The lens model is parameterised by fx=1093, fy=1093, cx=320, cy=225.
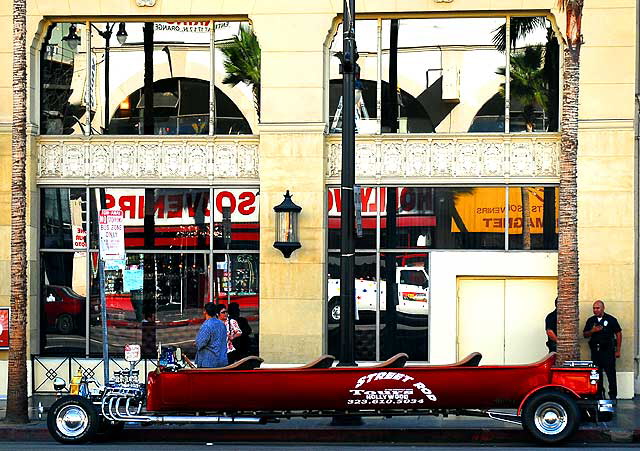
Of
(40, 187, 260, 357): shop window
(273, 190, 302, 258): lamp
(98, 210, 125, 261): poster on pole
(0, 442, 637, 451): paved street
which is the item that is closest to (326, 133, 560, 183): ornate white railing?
(273, 190, 302, 258): lamp

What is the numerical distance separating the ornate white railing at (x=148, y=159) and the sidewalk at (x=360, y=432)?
5777 mm

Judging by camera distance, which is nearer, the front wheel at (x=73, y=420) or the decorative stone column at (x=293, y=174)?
the front wheel at (x=73, y=420)

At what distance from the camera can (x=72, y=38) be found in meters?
21.7

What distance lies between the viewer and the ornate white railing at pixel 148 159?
21.2 metres

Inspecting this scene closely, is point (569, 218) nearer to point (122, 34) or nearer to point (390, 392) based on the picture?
point (390, 392)

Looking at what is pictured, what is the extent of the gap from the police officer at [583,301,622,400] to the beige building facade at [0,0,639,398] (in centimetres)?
51

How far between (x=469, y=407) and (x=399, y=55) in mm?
8341

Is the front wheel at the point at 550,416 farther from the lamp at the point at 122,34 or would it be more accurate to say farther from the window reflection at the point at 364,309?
the lamp at the point at 122,34

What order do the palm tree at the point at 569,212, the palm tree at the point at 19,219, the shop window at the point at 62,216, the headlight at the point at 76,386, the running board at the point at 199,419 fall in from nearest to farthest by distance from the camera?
the running board at the point at 199,419, the headlight at the point at 76,386, the palm tree at the point at 19,219, the palm tree at the point at 569,212, the shop window at the point at 62,216

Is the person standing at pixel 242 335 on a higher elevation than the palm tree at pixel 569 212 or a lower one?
lower

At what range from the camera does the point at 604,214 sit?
2009cm

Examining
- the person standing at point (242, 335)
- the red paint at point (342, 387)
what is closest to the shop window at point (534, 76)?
the person standing at point (242, 335)

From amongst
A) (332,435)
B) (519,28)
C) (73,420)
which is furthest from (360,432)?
(519,28)

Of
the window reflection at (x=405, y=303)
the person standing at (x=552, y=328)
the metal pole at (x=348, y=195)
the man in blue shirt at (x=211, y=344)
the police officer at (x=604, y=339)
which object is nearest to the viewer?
the metal pole at (x=348, y=195)
